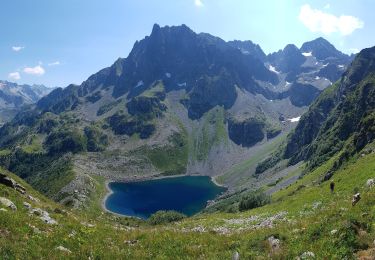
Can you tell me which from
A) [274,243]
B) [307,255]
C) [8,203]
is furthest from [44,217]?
[307,255]

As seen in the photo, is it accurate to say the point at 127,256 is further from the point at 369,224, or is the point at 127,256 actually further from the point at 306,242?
the point at 369,224

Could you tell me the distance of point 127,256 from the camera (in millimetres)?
24484

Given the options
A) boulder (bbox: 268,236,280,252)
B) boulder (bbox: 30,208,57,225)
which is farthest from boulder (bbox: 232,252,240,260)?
boulder (bbox: 30,208,57,225)

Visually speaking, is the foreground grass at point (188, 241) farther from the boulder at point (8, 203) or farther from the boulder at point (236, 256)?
the boulder at point (8, 203)

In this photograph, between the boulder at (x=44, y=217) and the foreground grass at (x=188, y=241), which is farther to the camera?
the boulder at (x=44, y=217)

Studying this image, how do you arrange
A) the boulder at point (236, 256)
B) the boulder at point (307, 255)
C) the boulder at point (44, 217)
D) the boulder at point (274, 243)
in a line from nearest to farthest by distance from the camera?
1. the boulder at point (307, 255)
2. the boulder at point (236, 256)
3. the boulder at point (274, 243)
4. the boulder at point (44, 217)

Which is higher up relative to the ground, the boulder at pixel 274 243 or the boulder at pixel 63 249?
the boulder at pixel 274 243

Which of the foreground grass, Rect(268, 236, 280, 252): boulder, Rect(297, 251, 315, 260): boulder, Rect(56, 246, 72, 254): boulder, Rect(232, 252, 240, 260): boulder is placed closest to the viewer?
Rect(297, 251, 315, 260): boulder

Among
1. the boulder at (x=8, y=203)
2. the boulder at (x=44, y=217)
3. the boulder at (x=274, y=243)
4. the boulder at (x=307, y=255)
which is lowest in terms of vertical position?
the boulder at (x=44, y=217)

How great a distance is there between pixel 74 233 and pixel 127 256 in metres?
6.26

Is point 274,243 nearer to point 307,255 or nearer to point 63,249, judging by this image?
point 307,255

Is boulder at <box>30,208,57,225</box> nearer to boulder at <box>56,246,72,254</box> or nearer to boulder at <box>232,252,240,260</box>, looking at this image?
boulder at <box>56,246,72,254</box>

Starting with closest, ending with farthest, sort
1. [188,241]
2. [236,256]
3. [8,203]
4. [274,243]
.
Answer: [236,256] < [274,243] < [188,241] < [8,203]

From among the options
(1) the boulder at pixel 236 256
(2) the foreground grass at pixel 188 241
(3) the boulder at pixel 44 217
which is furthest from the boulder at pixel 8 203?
(1) the boulder at pixel 236 256
